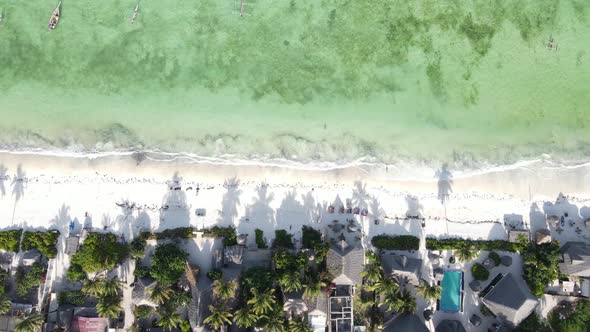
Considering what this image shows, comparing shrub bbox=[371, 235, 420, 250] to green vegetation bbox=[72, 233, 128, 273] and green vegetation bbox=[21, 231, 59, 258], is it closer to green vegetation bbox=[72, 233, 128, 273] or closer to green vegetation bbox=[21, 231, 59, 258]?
green vegetation bbox=[72, 233, 128, 273]

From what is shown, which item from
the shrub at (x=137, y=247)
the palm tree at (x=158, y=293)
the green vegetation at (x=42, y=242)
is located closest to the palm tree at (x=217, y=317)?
the palm tree at (x=158, y=293)

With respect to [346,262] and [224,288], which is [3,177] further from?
[346,262]

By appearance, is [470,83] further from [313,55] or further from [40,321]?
[40,321]

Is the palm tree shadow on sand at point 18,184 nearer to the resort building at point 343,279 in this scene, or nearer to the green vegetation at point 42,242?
the green vegetation at point 42,242

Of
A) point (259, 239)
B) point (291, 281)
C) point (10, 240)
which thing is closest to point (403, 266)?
point (291, 281)

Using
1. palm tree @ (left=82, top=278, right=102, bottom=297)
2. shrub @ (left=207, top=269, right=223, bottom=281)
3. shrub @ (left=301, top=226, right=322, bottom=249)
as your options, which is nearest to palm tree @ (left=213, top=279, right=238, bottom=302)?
shrub @ (left=207, top=269, right=223, bottom=281)
